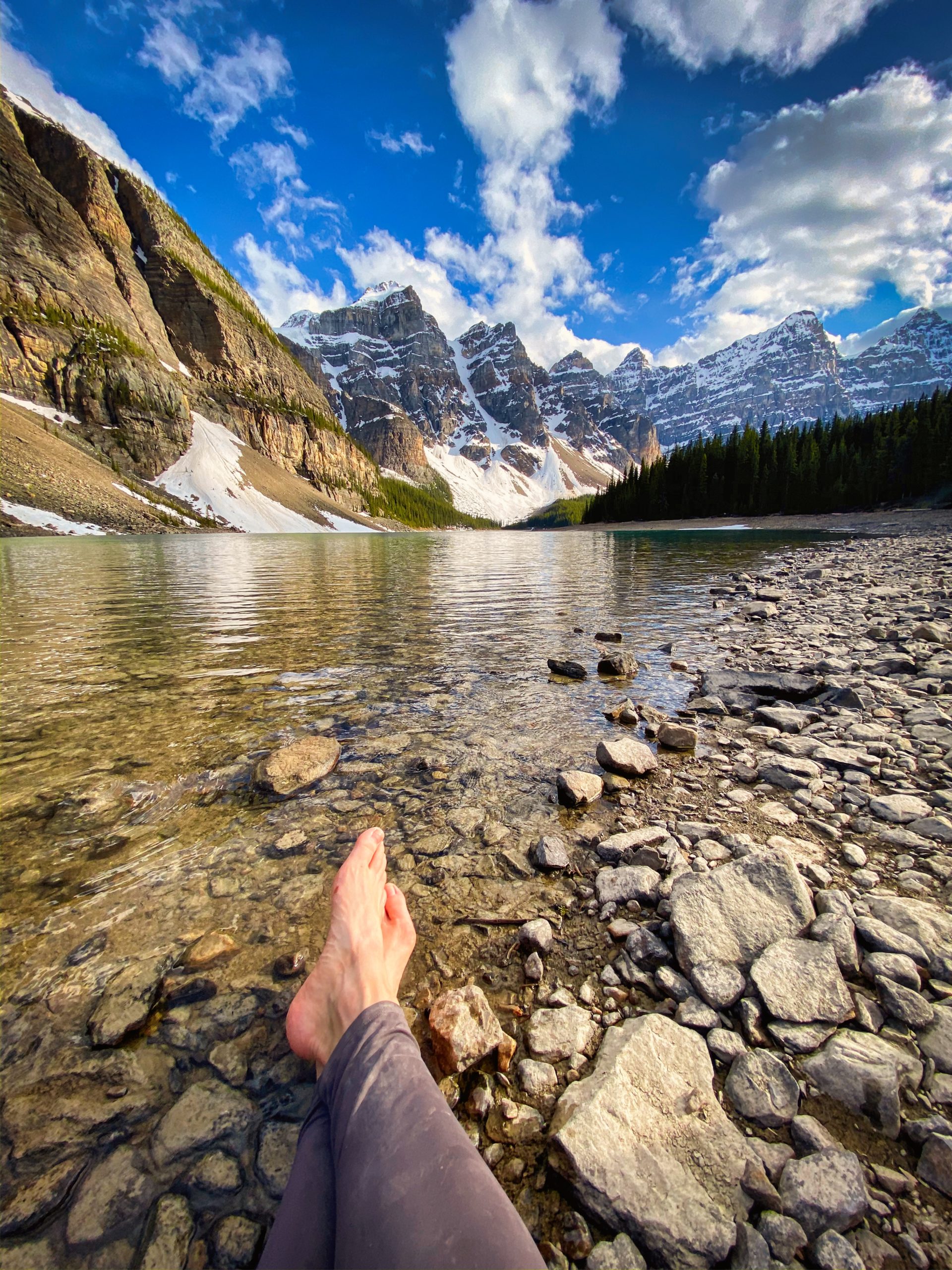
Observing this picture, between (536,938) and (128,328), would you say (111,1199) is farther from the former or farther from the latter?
(128,328)

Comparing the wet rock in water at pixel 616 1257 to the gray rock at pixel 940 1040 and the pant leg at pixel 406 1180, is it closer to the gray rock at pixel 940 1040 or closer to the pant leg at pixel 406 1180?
the pant leg at pixel 406 1180

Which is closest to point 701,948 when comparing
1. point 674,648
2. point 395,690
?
point 395,690

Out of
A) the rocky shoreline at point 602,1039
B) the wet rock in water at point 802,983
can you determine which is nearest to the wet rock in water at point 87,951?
the rocky shoreline at point 602,1039

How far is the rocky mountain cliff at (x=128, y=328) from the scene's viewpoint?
239 feet

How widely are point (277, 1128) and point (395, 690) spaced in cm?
469

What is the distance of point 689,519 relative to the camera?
75438 mm

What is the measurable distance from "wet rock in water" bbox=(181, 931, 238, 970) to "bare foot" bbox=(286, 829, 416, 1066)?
48 centimetres

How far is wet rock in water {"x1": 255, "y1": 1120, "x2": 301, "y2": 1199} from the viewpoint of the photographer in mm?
1480

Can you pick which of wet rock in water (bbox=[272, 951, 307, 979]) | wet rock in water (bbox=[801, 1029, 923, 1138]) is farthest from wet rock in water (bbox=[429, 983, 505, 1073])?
wet rock in water (bbox=[801, 1029, 923, 1138])

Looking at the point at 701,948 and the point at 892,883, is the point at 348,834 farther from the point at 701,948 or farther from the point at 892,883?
the point at 892,883

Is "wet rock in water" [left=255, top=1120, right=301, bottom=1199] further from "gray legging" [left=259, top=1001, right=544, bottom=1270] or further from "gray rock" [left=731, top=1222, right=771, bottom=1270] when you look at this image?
"gray rock" [left=731, top=1222, right=771, bottom=1270]

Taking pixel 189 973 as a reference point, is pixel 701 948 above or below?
above

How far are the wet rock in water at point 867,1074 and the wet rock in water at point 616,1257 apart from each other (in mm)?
796

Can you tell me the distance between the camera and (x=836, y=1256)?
3.88ft
